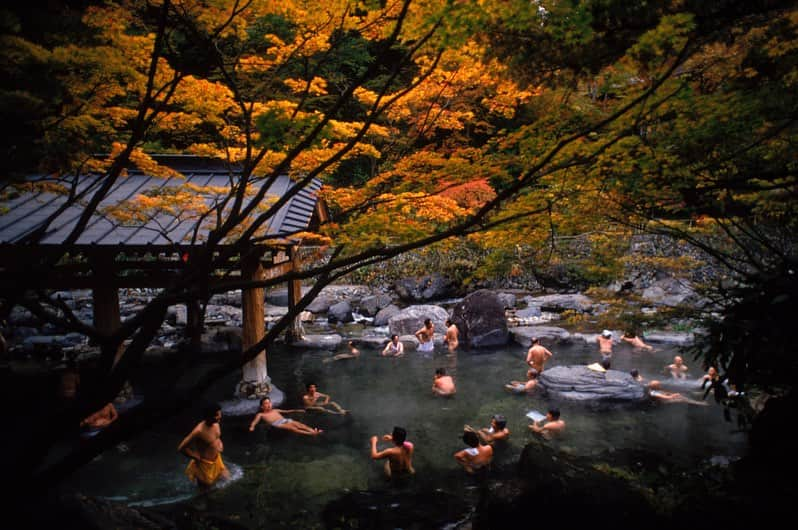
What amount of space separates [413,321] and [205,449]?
9.63 meters

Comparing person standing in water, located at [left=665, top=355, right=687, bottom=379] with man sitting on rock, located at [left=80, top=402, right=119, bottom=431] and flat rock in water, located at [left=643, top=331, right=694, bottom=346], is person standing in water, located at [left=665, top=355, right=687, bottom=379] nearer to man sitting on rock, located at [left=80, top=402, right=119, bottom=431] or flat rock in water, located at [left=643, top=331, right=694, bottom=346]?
flat rock in water, located at [left=643, top=331, right=694, bottom=346]

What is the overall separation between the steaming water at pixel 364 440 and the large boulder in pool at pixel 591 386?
8.4 inches

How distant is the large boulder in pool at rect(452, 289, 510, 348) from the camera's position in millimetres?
14367

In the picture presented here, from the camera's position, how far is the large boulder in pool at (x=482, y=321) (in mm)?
14367

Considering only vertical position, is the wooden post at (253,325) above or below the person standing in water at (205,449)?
above

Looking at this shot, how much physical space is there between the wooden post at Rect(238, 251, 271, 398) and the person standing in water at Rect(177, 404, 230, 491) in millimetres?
1593

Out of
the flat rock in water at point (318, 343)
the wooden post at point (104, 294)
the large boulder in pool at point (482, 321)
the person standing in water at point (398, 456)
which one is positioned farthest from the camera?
the large boulder in pool at point (482, 321)

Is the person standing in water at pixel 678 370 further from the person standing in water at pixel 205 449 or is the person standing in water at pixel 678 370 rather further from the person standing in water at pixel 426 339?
the person standing in water at pixel 205 449

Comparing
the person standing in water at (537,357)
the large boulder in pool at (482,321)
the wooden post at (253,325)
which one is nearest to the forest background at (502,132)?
the wooden post at (253,325)

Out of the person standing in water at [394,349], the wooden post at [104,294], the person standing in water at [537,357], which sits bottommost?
the person standing in water at [394,349]

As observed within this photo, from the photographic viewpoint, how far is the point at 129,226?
7.71m

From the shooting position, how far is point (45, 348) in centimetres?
1310

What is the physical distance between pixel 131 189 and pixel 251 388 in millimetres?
4640

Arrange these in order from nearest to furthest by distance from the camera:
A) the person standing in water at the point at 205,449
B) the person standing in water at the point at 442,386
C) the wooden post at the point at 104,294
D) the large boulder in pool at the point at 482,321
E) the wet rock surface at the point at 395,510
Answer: the wet rock surface at the point at 395,510
the person standing in water at the point at 205,449
the wooden post at the point at 104,294
the person standing in water at the point at 442,386
the large boulder in pool at the point at 482,321
